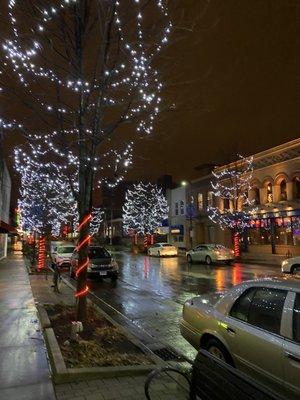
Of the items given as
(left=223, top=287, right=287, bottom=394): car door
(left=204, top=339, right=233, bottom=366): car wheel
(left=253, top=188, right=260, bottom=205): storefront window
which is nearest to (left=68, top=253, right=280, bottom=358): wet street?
(left=204, top=339, right=233, bottom=366): car wheel

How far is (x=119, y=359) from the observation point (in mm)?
A: 6637

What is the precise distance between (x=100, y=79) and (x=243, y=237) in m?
32.3

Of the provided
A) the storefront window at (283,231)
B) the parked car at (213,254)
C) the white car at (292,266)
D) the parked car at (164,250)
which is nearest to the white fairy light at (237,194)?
the storefront window at (283,231)

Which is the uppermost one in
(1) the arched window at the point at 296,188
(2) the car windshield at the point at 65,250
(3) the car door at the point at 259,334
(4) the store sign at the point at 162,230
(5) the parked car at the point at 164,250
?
(1) the arched window at the point at 296,188

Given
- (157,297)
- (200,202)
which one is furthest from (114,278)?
(200,202)

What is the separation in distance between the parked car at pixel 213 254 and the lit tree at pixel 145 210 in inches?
1077

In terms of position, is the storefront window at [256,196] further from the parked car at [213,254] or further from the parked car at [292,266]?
the parked car at [292,266]

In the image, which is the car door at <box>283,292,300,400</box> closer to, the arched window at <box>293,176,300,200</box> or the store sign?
the arched window at <box>293,176,300,200</box>

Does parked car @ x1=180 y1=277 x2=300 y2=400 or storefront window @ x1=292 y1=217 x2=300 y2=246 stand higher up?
storefront window @ x1=292 y1=217 x2=300 y2=246

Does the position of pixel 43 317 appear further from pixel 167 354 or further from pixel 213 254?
pixel 213 254

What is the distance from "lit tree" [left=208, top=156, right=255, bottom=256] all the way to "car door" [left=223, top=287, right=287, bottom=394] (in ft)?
96.9

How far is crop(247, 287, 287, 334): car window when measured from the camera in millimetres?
4755

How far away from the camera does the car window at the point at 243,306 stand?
5379mm

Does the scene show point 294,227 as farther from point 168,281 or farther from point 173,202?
point 173,202
